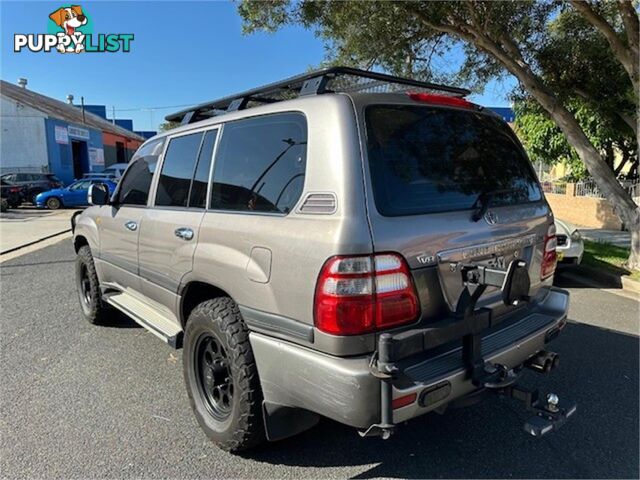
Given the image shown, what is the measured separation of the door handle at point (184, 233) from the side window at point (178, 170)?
0.21m

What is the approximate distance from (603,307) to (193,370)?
4.99 meters

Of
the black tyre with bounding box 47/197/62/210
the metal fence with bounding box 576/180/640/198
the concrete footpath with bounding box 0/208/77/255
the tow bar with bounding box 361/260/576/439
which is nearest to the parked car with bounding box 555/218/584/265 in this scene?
the tow bar with bounding box 361/260/576/439

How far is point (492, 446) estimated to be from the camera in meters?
2.86

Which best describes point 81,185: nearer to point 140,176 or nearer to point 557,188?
point 557,188

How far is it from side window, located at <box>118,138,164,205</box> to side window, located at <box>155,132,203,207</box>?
0.78 feet

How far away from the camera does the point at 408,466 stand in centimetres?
269

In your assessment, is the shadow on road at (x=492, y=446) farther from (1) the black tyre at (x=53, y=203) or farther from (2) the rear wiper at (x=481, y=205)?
(1) the black tyre at (x=53, y=203)

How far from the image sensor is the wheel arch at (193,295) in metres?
2.99

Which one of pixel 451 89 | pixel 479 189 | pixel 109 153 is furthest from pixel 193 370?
pixel 109 153

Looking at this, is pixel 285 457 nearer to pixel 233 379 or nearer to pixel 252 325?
pixel 233 379

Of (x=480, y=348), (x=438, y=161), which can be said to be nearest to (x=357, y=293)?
(x=480, y=348)

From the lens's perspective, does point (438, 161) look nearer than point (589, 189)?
Yes

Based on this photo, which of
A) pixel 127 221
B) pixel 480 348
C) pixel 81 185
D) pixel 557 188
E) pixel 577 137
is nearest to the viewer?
pixel 480 348

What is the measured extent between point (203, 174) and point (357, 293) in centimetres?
155
